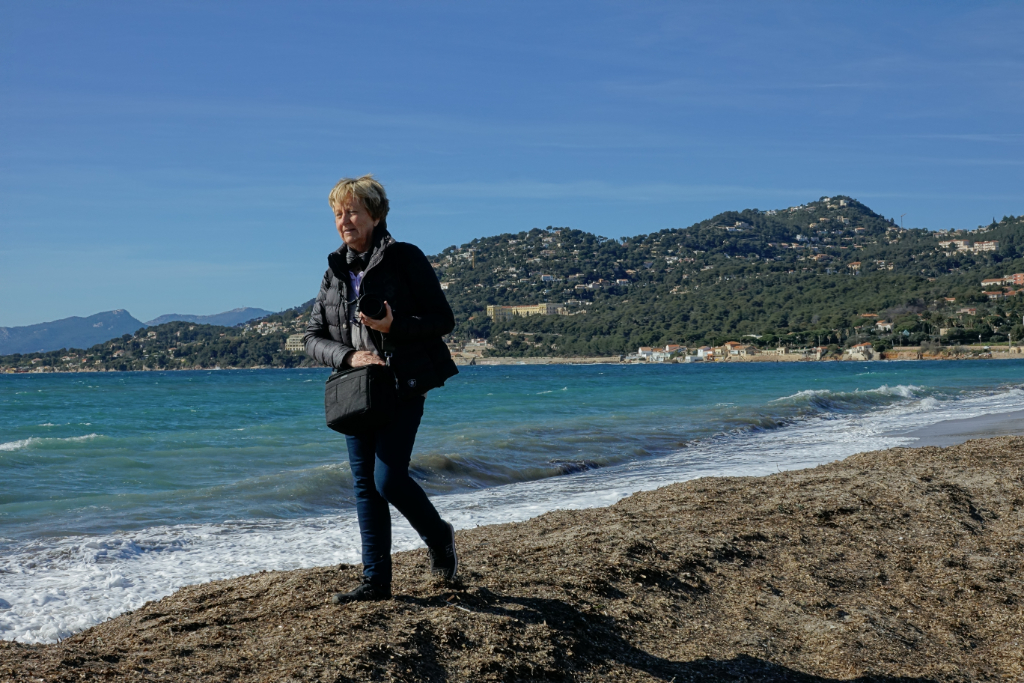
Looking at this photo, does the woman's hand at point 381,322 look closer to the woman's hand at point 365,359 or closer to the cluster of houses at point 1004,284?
the woman's hand at point 365,359

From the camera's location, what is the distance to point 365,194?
11.8 feet

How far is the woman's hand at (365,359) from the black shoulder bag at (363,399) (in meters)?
0.02

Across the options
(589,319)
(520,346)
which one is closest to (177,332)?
(520,346)

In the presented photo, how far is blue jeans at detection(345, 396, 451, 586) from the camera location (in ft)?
11.7

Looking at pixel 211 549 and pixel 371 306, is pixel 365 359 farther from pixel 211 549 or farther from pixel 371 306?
pixel 211 549

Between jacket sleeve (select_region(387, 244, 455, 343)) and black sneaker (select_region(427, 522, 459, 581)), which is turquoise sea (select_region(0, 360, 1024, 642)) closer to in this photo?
black sneaker (select_region(427, 522, 459, 581))

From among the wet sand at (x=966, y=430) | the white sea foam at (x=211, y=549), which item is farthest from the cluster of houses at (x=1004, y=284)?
the white sea foam at (x=211, y=549)

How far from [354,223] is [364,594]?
5.42 feet

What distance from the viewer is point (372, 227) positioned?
12.1 ft

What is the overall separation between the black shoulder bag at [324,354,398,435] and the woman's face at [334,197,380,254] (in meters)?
0.58

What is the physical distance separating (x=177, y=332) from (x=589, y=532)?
157 m

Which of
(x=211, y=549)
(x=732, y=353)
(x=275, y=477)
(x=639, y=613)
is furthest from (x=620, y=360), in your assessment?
(x=639, y=613)

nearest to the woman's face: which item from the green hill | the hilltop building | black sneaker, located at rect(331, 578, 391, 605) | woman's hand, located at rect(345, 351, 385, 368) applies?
woman's hand, located at rect(345, 351, 385, 368)

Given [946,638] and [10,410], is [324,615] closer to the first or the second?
[946,638]
